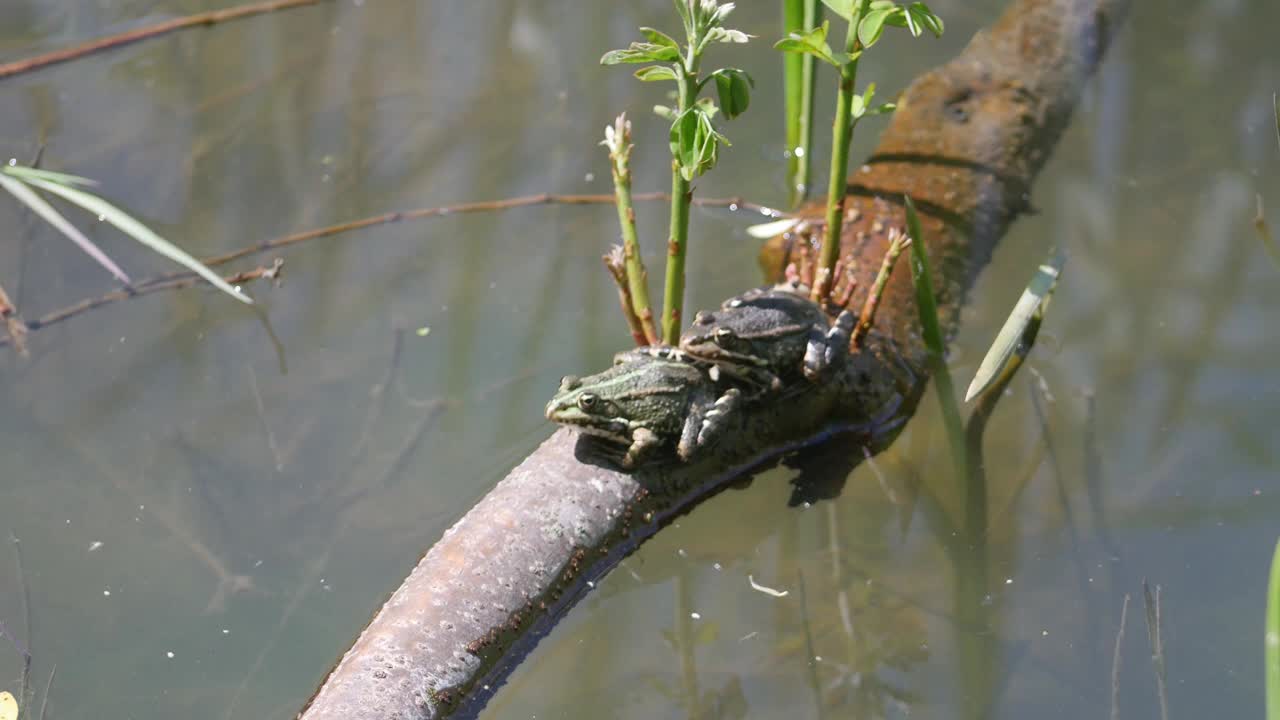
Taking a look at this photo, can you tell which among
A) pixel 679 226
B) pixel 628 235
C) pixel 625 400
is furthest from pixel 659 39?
pixel 625 400

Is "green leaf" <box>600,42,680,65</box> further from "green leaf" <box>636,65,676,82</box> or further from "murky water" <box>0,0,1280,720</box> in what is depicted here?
"murky water" <box>0,0,1280,720</box>

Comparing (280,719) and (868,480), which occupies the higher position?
(868,480)

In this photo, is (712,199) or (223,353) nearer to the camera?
(223,353)

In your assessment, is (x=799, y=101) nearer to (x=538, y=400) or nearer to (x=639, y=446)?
(x=538, y=400)

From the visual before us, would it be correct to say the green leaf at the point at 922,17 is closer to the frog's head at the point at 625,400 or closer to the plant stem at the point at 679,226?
the plant stem at the point at 679,226

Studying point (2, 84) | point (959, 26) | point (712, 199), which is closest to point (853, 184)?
point (712, 199)

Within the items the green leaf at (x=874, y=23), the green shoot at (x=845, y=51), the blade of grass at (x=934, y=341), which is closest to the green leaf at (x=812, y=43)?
the green shoot at (x=845, y=51)

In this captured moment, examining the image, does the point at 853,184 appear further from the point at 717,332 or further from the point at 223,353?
the point at 223,353

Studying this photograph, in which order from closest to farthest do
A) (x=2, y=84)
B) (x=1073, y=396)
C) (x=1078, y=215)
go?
(x=1073, y=396)
(x=1078, y=215)
(x=2, y=84)
